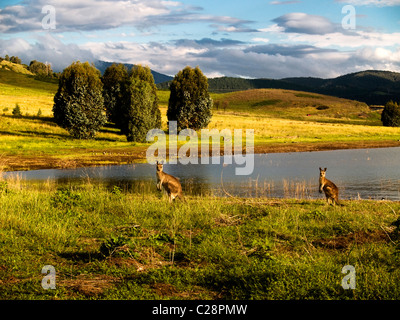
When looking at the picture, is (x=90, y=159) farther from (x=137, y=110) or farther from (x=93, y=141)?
(x=137, y=110)

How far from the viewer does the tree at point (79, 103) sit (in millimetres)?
54562

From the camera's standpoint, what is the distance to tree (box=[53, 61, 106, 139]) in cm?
5456

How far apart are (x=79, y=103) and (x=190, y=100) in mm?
18689

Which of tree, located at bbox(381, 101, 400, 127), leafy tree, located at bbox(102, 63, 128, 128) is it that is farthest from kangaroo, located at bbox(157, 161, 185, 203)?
tree, located at bbox(381, 101, 400, 127)

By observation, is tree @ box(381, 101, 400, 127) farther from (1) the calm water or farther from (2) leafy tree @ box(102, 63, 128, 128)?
(2) leafy tree @ box(102, 63, 128, 128)

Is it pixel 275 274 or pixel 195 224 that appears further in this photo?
pixel 195 224

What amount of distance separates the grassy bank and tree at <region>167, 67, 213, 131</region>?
52629 millimetres

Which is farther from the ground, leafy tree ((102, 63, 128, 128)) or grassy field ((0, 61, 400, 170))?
leafy tree ((102, 63, 128, 128))

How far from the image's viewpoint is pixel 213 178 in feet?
105

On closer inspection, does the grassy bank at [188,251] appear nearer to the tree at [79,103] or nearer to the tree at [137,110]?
the tree at [79,103]

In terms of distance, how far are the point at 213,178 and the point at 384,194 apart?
12.7 m

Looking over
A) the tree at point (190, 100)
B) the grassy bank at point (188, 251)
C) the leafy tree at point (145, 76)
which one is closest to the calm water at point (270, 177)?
the grassy bank at point (188, 251)
